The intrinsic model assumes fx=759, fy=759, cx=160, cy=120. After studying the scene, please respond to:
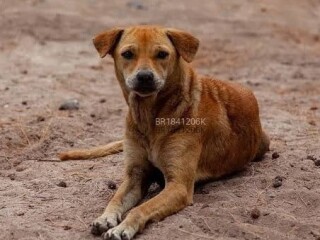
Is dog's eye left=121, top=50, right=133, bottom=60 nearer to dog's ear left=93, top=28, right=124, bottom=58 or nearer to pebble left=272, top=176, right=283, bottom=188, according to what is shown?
dog's ear left=93, top=28, right=124, bottom=58

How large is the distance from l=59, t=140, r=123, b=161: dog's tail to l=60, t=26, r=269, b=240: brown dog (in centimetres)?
107

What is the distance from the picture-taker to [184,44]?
569cm

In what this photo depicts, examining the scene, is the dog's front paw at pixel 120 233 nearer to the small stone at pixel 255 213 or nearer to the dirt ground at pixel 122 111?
the dirt ground at pixel 122 111

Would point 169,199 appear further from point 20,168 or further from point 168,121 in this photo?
point 20,168

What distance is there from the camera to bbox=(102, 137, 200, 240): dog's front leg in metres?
4.84

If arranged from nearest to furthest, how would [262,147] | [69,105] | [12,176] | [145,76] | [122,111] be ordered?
[145,76]
[12,176]
[262,147]
[69,105]
[122,111]

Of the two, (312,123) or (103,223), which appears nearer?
(103,223)

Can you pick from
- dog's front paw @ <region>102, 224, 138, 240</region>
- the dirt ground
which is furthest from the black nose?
dog's front paw @ <region>102, 224, 138, 240</region>

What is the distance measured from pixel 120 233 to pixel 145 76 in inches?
44.9

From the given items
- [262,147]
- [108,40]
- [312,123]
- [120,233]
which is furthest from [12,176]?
[312,123]

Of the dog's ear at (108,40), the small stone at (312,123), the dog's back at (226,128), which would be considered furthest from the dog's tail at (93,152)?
the small stone at (312,123)

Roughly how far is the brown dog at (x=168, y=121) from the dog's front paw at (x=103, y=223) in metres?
0.02

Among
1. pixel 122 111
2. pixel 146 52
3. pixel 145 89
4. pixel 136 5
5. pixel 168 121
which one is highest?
pixel 146 52

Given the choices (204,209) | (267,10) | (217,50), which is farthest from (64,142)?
(267,10)
